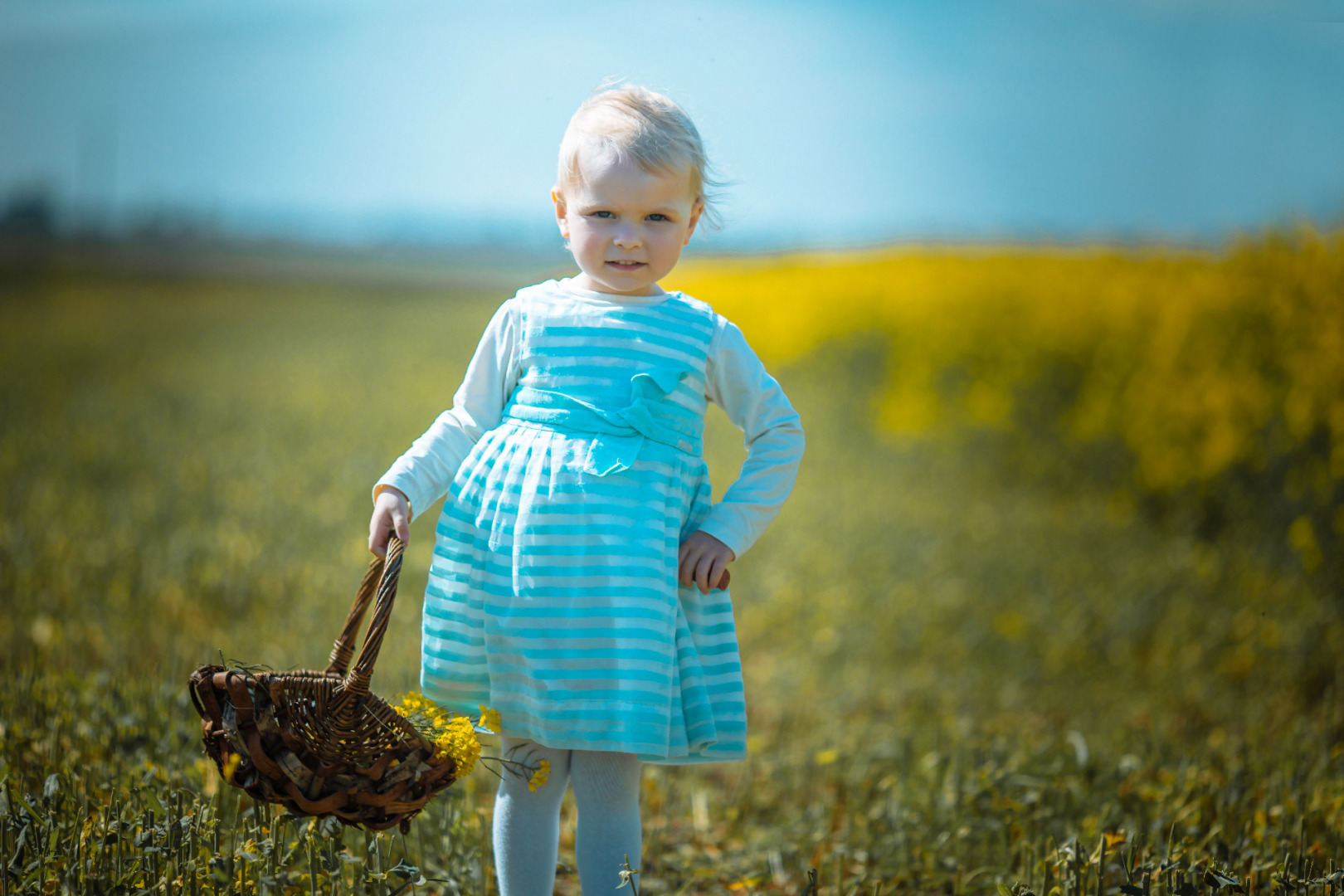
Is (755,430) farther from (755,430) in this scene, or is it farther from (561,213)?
(561,213)

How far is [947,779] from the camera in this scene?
3141 mm

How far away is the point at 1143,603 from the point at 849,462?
4.52 m

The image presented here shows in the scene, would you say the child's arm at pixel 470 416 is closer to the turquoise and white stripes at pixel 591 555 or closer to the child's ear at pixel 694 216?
the turquoise and white stripes at pixel 591 555

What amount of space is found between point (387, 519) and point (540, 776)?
59 cm

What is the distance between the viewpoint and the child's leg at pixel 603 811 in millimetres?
2051

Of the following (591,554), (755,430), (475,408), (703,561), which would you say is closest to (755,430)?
(755,430)

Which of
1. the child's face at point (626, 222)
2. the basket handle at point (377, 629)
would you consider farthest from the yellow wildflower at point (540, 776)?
the child's face at point (626, 222)

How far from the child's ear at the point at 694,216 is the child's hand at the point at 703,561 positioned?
0.61m

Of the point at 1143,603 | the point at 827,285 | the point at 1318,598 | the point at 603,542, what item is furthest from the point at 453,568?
the point at 827,285

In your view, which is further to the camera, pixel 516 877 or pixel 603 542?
pixel 516 877

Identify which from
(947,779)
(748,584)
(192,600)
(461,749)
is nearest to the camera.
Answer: (461,749)

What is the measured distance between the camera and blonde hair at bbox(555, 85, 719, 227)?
196 cm

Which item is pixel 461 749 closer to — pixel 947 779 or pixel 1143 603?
pixel 947 779

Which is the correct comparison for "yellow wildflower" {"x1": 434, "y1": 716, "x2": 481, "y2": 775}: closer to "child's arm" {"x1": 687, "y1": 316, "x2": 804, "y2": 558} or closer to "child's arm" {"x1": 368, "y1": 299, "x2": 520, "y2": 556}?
"child's arm" {"x1": 368, "y1": 299, "x2": 520, "y2": 556}
